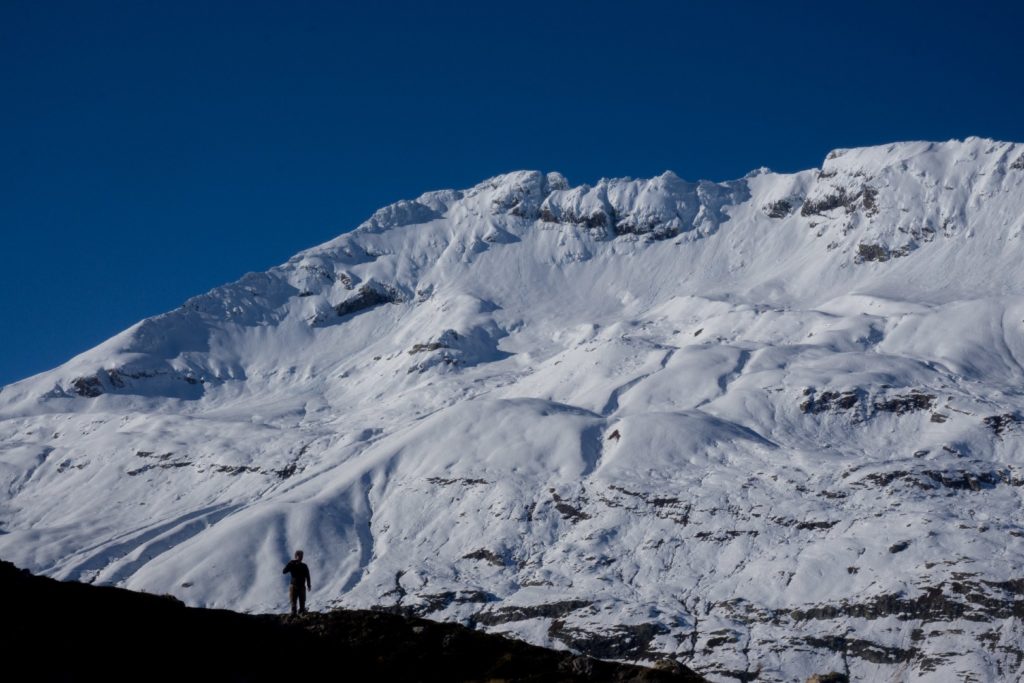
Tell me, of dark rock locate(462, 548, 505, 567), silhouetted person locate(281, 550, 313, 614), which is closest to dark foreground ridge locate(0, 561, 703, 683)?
silhouetted person locate(281, 550, 313, 614)

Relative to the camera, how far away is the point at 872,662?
144 m

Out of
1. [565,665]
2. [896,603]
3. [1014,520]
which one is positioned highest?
[1014,520]

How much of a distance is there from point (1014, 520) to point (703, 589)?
48809 millimetres

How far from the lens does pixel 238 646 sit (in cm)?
2902

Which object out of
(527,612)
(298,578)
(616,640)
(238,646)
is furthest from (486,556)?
(238,646)

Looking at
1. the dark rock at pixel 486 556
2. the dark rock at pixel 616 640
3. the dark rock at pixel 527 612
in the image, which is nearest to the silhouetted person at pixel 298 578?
the dark rock at pixel 616 640

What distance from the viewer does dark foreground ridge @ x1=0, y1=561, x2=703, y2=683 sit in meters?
25.4

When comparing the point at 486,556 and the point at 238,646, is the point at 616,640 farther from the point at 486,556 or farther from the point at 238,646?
the point at 238,646

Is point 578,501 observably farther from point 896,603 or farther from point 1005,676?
point 1005,676

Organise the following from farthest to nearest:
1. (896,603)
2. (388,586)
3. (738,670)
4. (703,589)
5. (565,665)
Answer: (388,586) < (703,589) < (896,603) < (738,670) < (565,665)

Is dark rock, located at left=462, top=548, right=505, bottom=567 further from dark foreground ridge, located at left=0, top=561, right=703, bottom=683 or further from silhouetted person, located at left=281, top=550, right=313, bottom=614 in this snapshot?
dark foreground ridge, located at left=0, top=561, right=703, bottom=683

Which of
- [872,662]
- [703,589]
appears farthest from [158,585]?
[872,662]

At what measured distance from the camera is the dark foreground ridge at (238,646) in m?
25.4

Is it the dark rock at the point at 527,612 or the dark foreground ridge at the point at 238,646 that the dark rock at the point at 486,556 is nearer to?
the dark rock at the point at 527,612
